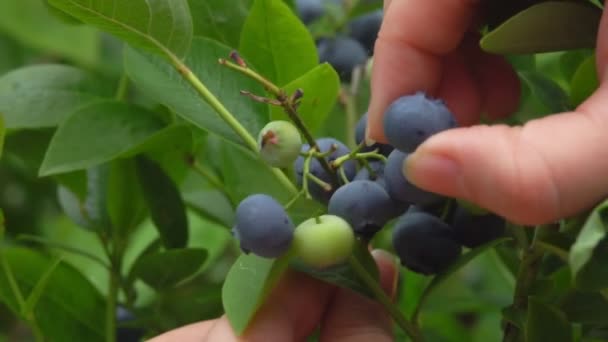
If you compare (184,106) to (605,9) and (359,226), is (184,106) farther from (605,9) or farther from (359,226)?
(605,9)

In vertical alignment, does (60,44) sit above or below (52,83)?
below

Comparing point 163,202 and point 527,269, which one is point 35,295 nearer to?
point 163,202

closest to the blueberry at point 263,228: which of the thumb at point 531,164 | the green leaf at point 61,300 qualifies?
the thumb at point 531,164

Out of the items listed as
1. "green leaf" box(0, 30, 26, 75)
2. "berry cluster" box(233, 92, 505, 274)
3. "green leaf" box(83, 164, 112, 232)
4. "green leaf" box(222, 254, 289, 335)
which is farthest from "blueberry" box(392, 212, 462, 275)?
"green leaf" box(0, 30, 26, 75)

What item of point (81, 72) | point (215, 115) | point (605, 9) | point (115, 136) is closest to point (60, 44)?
point (81, 72)

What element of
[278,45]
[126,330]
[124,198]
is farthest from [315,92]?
[126,330]

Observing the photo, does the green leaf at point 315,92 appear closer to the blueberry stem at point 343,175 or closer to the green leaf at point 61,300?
the blueberry stem at point 343,175
